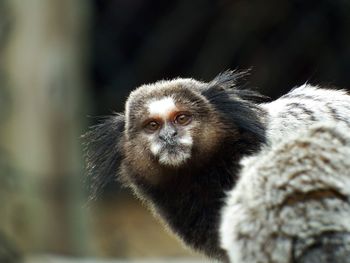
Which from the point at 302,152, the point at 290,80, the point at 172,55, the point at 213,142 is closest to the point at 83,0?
the point at 172,55

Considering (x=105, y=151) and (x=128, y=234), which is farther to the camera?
(x=128, y=234)

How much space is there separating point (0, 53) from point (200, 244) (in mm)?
4685

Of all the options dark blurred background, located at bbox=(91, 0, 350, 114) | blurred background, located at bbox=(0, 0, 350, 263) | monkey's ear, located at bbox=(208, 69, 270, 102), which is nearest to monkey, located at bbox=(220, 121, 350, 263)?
monkey's ear, located at bbox=(208, 69, 270, 102)

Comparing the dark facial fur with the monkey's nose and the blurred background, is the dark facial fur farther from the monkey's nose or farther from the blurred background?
the blurred background

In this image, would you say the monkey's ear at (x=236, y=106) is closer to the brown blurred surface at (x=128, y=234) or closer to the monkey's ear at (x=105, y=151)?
the monkey's ear at (x=105, y=151)

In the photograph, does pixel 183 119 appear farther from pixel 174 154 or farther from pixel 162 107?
pixel 174 154

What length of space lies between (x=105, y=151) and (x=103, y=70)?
19.6ft

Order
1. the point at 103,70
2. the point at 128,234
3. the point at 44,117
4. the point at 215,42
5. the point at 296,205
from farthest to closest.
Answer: the point at 103,70, the point at 215,42, the point at 128,234, the point at 44,117, the point at 296,205

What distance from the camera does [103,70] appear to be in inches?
435

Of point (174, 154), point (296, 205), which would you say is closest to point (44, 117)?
point (174, 154)

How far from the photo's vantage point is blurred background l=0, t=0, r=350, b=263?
902 cm

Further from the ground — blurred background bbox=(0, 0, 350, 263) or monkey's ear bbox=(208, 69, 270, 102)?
monkey's ear bbox=(208, 69, 270, 102)

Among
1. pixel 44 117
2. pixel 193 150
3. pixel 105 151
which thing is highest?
pixel 193 150

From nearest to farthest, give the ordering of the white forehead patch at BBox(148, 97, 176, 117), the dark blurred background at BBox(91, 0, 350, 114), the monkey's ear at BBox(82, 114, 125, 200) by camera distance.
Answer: the white forehead patch at BBox(148, 97, 176, 117)
the monkey's ear at BBox(82, 114, 125, 200)
the dark blurred background at BBox(91, 0, 350, 114)
